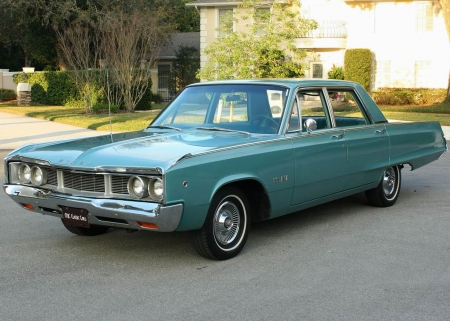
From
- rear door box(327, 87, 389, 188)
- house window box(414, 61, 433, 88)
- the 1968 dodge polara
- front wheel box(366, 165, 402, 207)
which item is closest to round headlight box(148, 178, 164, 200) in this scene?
the 1968 dodge polara

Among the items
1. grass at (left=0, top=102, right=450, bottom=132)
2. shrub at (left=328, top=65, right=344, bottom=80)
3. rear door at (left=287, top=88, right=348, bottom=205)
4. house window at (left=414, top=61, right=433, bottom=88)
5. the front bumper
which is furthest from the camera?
shrub at (left=328, top=65, right=344, bottom=80)

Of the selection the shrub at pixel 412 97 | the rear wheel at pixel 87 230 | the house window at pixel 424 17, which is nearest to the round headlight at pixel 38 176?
the rear wheel at pixel 87 230

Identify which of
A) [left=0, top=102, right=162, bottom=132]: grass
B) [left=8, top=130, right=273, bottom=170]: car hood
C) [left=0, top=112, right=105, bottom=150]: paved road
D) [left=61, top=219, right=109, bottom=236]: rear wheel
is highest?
[left=8, top=130, right=273, bottom=170]: car hood

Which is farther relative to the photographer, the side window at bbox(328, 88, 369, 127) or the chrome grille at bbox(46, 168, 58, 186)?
the side window at bbox(328, 88, 369, 127)

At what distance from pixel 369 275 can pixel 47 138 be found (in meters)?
14.2

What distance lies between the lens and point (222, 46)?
72.8 feet

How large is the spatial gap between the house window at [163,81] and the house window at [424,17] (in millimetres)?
15836

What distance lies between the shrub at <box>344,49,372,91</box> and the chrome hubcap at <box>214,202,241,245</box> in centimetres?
2964

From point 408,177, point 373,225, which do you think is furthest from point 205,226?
point 408,177

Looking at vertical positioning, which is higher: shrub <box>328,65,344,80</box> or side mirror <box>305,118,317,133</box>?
shrub <box>328,65,344,80</box>

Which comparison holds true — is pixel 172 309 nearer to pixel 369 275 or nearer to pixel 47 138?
pixel 369 275

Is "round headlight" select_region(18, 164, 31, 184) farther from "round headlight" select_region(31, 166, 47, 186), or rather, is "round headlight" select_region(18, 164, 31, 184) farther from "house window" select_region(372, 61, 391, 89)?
"house window" select_region(372, 61, 391, 89)

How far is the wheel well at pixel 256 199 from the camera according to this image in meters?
6.29

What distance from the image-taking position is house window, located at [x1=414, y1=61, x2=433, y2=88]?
34719 mm
